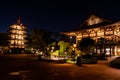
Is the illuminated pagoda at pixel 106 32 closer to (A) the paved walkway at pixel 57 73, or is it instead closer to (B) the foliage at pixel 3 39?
(A) the paved walkway at pixel 57 73

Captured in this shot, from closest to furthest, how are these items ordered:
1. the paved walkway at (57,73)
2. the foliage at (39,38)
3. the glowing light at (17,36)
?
the paved walkway at (57,73)
the foliage at (39,38)
the glowing light at (17,36)

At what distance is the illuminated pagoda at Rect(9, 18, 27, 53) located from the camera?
70812 millimetres

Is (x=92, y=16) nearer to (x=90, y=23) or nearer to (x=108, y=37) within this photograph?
(x=90, y=23)

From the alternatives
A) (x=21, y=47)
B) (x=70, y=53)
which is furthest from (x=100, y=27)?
Result: (x=21, y=47)

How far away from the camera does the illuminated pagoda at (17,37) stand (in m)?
70.8

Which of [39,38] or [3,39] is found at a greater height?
[3,39]

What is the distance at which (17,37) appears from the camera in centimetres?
7206

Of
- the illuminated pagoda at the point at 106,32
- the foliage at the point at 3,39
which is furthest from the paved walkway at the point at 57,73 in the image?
the foliage at the point at 3,39

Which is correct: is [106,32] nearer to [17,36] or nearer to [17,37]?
[17,37]

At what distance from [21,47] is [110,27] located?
45770 mm

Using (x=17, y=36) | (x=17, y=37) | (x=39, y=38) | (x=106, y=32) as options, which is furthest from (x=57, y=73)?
(x=17, y=36)

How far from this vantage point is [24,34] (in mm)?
75125

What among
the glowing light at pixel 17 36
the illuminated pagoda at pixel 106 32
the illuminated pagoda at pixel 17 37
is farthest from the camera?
the glowing light at pixel 17 36

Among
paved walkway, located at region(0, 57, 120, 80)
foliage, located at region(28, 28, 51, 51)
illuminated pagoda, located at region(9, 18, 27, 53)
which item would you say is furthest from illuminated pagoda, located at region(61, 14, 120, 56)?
illuminated pagoda, located at region(9, 18, 27, 53)
